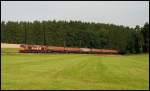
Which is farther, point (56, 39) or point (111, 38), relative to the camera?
point (111, 38)

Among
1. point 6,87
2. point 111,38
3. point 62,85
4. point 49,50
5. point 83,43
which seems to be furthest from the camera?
point 111,38

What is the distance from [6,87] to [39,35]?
16425 cm

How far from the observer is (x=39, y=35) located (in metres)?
179

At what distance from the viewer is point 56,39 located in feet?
583

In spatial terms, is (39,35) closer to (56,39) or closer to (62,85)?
(56,39)

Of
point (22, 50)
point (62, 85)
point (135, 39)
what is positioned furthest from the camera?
point (135, 39)

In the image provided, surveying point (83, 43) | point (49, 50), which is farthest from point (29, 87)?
point (83, 43)

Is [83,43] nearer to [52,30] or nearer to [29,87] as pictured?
[52,30]

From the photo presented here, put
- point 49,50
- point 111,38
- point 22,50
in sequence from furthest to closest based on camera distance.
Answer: point 111,38 → point 49,50 → point 22,50

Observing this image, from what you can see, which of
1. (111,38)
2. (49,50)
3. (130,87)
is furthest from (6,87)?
(111,38)

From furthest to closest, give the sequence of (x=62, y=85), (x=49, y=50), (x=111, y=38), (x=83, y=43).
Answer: (x=111, y=38) → (x=83, y=43) → (x=49, y=50) → (x=62, y=85)

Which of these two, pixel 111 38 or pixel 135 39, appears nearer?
pixel 135 39

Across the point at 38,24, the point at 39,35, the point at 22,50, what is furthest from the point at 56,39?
the point at 22,50

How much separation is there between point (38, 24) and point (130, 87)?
182671 millimetres
